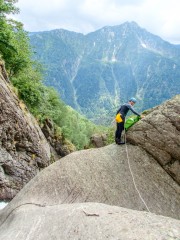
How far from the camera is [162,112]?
19.7 metres

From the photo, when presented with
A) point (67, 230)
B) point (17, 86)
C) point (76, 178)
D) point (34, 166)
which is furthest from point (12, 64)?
point (67, 230)

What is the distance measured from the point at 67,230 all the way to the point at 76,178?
7.00 metres

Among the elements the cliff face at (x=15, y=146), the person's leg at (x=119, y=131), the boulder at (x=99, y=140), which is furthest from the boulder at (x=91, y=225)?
the boulder at (x=99, y=140)

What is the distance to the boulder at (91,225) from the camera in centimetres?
1042

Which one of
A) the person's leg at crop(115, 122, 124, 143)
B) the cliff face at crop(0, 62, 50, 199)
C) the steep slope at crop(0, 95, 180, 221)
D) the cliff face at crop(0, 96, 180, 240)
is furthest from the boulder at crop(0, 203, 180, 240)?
the cliff face at crop(0, 62, 50, 199)

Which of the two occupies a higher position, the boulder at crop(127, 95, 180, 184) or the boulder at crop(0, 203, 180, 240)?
the boulder at crop(127, 95, 180, 184)

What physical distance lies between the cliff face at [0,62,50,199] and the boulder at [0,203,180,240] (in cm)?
2051

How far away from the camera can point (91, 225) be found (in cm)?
1180

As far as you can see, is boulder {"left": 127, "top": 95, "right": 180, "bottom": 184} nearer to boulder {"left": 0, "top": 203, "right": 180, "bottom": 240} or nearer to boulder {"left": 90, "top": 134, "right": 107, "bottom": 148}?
boulder {"left": 0, "top": 203, "right": 180, "bottom": 240}

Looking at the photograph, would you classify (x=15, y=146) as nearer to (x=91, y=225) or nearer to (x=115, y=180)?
(x=115, y=180)

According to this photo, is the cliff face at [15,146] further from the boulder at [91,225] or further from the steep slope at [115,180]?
the boulder at [91,225]

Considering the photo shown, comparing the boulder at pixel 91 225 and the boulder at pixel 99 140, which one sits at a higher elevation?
the boulder at pixel 91 225

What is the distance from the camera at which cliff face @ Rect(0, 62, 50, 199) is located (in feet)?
115

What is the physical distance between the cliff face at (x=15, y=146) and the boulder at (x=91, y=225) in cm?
2051
